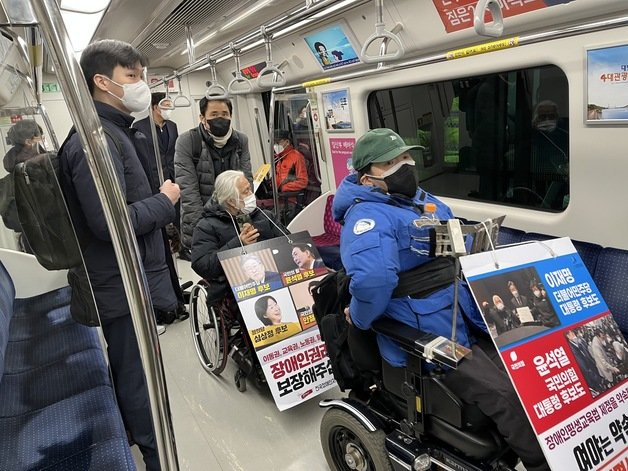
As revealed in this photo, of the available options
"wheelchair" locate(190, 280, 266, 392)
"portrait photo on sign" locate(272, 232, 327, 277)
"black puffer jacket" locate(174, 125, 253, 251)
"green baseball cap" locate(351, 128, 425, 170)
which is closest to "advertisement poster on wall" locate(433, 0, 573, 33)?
"green baseball cap" locate(351, 128, 425, 170)

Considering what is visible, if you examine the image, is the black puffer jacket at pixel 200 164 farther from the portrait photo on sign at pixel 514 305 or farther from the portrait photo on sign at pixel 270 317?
the portrait photo on sign at pixel 514 305

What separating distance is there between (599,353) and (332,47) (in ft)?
11.1

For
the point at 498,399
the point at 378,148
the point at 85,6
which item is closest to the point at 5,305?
the point at 378,148

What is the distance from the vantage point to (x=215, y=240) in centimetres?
293

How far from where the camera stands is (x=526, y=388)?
1.34 m

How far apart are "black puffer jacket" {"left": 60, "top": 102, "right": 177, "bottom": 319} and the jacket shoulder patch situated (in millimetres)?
803

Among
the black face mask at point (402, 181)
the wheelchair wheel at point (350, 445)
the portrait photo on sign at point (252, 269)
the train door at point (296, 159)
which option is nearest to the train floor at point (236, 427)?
the wheelchair wheel at point (350, 445)

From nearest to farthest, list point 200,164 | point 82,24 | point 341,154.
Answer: point 200,164
point 82,24
point 341,154

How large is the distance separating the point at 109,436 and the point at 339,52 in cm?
355

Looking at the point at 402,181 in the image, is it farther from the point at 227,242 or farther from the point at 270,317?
the point at 227,242

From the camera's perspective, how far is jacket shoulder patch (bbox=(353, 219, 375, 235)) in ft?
5.58

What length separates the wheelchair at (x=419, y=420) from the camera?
61.0 inches

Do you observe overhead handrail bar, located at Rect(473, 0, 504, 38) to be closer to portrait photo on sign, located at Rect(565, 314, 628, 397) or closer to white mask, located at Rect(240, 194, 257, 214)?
portrait photo on sign, located at Rect(565, 314, 628, 397)

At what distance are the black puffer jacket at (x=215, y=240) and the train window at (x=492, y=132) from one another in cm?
165
